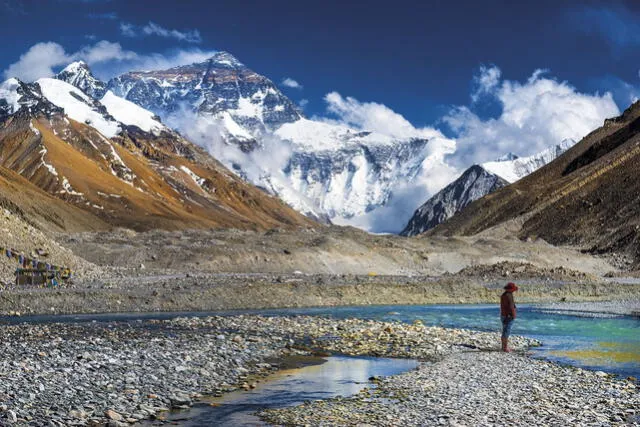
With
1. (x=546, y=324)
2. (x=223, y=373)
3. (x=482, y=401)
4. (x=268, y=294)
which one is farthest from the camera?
(x=268, y=294)

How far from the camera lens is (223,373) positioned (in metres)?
25.6

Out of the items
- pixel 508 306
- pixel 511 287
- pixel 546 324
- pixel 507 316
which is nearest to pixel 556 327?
pixel 546 324

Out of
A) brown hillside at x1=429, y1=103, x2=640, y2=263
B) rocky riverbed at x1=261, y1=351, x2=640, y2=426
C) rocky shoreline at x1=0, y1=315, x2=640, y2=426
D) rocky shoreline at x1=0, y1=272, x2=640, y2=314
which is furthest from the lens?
brown hillside at x1=429, y1=103, x2=640, y2=263

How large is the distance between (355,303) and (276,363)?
34.5m

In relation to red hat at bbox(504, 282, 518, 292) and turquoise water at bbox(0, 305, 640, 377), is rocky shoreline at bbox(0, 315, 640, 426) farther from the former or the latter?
red hat at bbox(504, 282, 518, 292)

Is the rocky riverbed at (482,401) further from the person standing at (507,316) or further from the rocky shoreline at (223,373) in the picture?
the person standing at (507,316)

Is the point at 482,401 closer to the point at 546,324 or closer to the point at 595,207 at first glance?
the point at 546,324

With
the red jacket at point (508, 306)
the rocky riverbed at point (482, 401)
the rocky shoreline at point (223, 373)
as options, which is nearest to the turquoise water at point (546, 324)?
the red jacket at point (508, 306)

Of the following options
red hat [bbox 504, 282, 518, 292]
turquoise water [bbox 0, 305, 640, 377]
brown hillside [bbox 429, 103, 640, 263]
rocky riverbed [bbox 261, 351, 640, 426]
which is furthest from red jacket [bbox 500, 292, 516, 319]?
brown hillside [bbox 429, 103, 640, 263]

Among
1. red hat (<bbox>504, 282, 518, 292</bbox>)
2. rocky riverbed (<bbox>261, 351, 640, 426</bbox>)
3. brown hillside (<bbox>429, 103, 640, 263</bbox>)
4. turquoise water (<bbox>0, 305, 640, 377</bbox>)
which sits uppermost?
brown hillside (<bbox>429, 103, 640, 263</bbox>)

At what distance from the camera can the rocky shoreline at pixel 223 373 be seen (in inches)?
763

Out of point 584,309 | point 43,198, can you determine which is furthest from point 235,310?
point 43,198

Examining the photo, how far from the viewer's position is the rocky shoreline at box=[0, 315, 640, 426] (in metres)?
19.4

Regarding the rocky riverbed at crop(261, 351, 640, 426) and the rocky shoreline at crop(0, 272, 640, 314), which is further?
the rocky shoreline at crop(0, 272, 640, 314)
